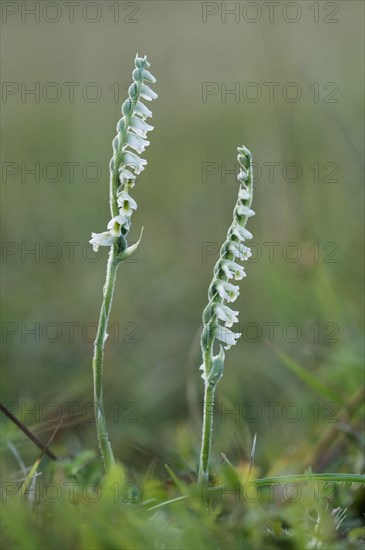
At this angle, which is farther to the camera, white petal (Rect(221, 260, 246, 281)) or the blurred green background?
the blurred green background

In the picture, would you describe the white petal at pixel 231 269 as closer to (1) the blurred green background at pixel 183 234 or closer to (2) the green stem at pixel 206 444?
(2) the green stem at pixel 206 444

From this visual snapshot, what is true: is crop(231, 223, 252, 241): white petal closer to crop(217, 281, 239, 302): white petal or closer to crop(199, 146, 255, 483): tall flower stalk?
crop(199, 146, 255, 483): tall flower stalk

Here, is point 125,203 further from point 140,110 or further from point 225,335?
point 225,335

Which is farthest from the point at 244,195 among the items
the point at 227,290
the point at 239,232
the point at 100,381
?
the point at 100,381

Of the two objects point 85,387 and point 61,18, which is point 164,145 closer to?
point 61,18

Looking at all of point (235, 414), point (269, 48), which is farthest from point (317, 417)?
point (269, 48)

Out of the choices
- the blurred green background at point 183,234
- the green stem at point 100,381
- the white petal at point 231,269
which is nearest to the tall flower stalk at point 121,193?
the green stem at point 100,381

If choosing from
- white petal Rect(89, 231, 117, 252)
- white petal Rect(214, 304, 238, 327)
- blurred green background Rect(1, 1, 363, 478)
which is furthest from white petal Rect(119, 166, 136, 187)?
blurred green background Rect(1, 1, 363, 478)
